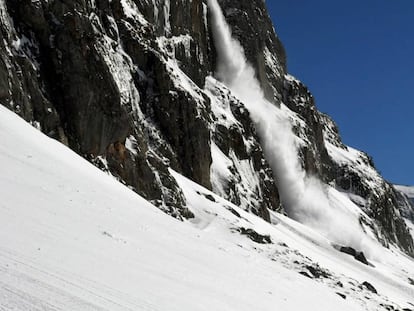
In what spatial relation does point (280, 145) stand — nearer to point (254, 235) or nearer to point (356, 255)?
point (356, 255)

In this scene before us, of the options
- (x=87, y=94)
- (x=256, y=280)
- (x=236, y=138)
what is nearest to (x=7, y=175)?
(x=256, y=280)

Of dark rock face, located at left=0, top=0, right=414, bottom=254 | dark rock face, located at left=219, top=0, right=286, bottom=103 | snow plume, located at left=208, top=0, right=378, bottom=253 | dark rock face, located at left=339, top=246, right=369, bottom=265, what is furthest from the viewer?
dark rock face, located at left=219, top=0, right=286, bottom=103

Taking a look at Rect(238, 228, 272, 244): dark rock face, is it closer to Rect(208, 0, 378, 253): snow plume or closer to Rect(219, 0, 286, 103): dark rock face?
Rect(208, 0, 378, 253): snow plume

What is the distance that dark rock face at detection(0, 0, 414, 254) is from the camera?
29.6 meters

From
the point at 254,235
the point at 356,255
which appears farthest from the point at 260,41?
the point at 254,235

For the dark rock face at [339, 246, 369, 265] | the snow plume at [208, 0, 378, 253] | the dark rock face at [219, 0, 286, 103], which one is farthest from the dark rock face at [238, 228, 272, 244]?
the dark rock face at [219, 0, 286, 103]

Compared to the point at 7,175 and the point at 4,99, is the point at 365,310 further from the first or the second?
the point at 4,99

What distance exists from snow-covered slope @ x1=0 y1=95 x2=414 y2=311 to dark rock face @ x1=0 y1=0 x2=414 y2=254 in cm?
752

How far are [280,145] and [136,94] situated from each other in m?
35.6

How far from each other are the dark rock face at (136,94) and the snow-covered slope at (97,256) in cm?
752

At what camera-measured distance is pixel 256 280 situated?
16.6 m

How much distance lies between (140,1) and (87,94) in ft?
59.1

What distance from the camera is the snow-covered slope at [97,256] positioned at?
9055mm

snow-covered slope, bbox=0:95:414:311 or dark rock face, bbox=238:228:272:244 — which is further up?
dark rock face, bbox=238:228:272:244
